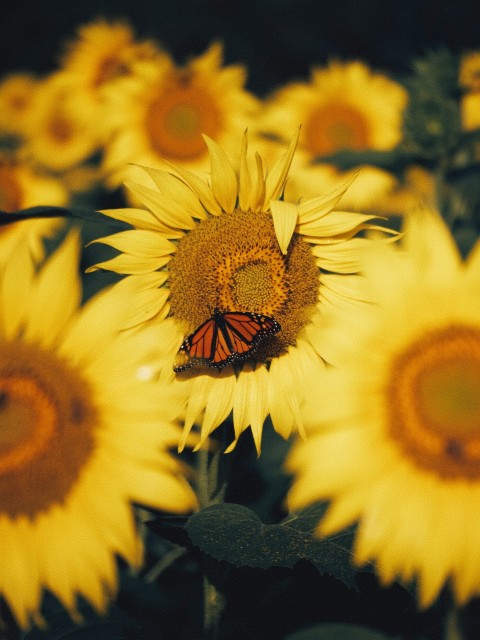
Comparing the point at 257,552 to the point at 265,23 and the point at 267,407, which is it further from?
the point at 265,23

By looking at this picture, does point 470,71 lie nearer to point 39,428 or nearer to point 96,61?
point 96,61

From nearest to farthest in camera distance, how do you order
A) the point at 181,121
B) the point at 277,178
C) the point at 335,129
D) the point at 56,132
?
the point at 277,178
the point at 181,121
the point at 335,129
the point at 56,132

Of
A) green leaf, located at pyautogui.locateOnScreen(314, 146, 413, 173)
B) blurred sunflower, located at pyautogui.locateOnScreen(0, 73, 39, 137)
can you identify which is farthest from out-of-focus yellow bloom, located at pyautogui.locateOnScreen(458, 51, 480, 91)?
blurred sunflower, located at pyautogui.locateOnScreen(0, 73, 39, 137)

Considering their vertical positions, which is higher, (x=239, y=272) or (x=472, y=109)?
(x=472, y=109)

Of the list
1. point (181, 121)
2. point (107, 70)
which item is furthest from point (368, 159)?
point (107, 70)

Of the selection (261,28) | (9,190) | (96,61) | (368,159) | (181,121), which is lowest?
(368,159)

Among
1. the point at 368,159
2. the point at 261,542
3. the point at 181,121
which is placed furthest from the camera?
the point at 181,121

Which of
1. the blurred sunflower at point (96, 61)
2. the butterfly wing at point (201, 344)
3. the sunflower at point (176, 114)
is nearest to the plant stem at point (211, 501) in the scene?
the butterfly wing at point (201, 344)

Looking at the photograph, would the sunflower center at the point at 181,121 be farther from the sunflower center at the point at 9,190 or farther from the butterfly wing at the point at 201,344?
the butterfly wing at the point at 201,344
